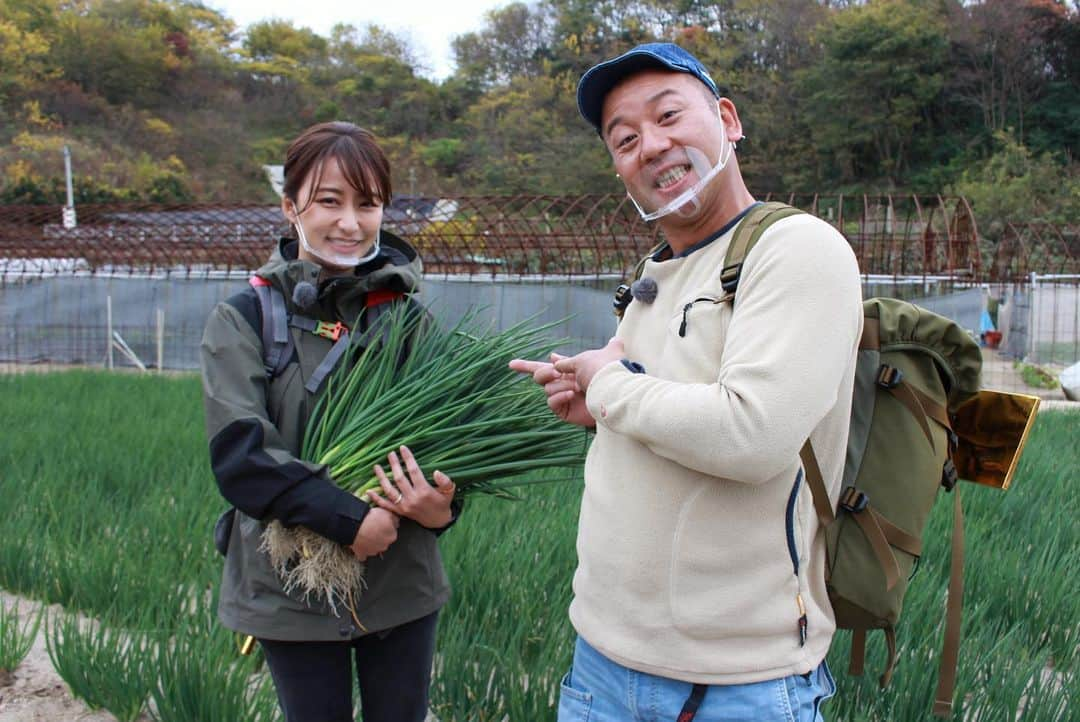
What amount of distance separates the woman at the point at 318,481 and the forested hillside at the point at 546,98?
81.7 feet

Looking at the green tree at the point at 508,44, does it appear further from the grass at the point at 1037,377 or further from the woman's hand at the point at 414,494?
the woman's hand at the point at 414,494

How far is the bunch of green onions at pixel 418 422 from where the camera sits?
160 cm

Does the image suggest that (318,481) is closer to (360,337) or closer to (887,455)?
(360,337)

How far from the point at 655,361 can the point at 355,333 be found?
0.71 m

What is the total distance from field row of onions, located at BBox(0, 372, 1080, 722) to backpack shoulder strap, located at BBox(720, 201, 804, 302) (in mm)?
1219

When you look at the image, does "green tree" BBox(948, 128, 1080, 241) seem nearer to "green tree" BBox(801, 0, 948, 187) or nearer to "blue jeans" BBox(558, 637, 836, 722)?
"green tree" BBox(801, 0, 948, 187)

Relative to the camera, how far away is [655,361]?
1.26 m

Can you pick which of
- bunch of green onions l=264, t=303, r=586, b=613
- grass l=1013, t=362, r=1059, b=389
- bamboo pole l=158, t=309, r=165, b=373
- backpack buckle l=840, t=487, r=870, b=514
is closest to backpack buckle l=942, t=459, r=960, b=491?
backpack buckle l=840, t=487, r=870, b=514

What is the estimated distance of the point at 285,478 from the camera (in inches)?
59.7

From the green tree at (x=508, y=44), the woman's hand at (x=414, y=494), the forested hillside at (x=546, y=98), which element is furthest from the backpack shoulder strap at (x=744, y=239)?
the green tree at (x=508, y=44)

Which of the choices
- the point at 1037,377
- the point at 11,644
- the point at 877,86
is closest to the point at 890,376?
the point at 11,644

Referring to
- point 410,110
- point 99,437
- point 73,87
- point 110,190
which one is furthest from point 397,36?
point 99,437

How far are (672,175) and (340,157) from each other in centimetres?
70

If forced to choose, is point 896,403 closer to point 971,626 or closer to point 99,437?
point 971,626
